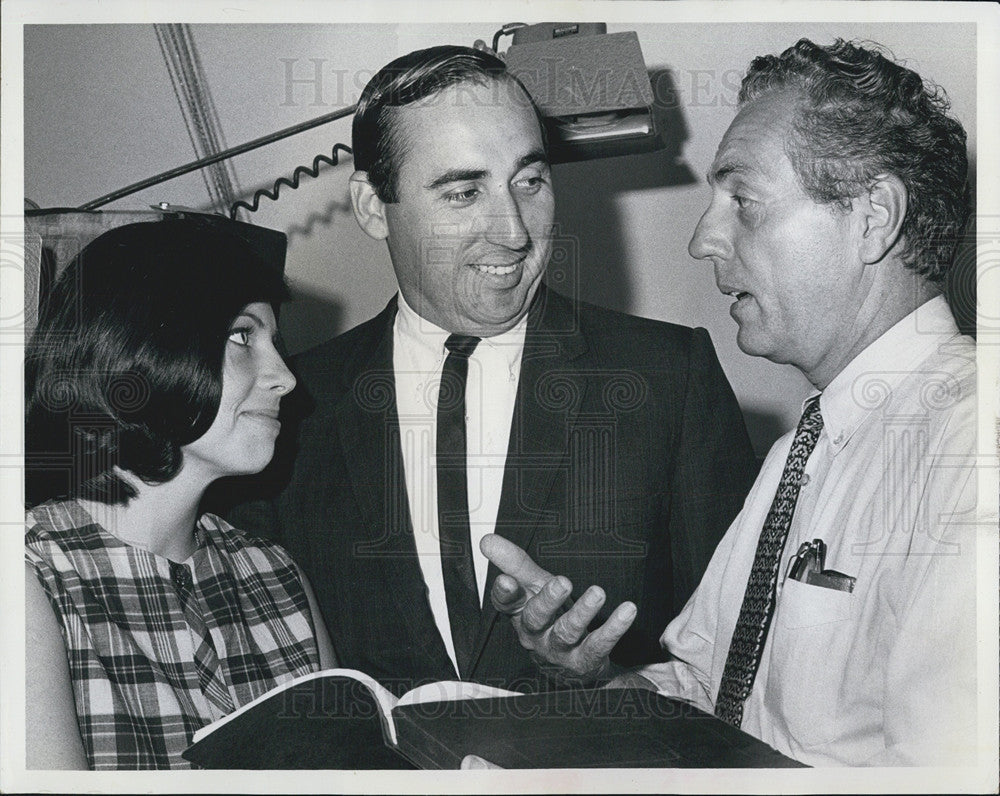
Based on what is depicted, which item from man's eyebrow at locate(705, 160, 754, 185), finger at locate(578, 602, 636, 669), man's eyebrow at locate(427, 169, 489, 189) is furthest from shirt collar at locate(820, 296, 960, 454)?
man's eyebrow at locate(427, 169, 489, 189)

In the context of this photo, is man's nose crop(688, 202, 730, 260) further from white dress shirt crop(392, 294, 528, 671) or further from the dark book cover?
the dark book cover

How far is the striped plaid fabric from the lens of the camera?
2.14 m

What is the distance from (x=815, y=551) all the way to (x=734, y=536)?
0.64 ft

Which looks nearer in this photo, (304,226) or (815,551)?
(815,551)

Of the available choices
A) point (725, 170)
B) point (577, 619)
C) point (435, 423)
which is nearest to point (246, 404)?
point (435, 423)

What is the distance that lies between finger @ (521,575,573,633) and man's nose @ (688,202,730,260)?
0.68m

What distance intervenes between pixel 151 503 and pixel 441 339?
61 centimetres

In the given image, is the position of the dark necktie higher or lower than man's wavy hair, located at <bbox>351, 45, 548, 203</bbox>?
lower

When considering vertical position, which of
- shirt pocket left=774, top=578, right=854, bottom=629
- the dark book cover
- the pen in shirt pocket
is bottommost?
the dark book cover

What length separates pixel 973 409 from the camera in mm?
Answer: 2281

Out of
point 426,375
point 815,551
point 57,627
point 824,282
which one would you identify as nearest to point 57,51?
point 426,375

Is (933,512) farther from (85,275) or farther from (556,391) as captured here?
(85,275)

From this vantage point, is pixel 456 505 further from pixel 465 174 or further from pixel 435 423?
pixel 465 174

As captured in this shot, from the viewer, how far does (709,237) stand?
91.7 inches
